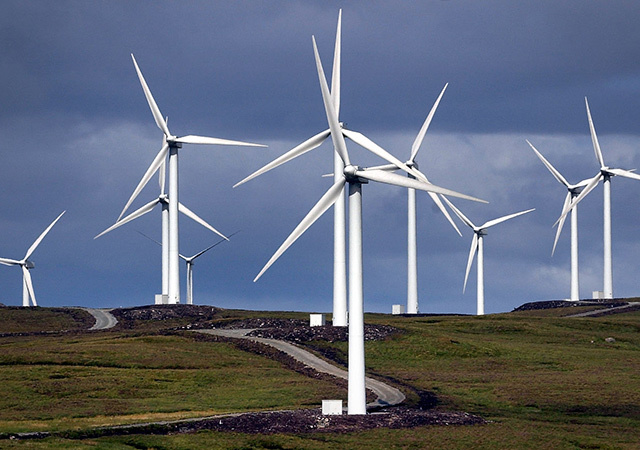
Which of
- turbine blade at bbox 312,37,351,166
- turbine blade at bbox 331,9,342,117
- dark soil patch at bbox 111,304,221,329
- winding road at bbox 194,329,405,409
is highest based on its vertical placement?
turbine blade at bbox 331,9,342,117

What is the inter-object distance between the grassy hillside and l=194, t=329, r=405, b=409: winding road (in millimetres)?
2187

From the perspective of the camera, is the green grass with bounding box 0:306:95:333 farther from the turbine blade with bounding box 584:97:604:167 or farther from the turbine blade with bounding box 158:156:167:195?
the turbine blade with bounding box 584:97:604:167

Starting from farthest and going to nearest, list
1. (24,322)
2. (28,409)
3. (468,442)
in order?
(24,322)
(28,409)
(468,442)

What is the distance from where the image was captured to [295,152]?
90312 millimetres

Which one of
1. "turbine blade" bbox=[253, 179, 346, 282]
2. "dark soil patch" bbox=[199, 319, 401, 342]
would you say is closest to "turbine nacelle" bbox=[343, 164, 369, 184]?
"turbine blade" bbox=[253, 179, 346, 282]

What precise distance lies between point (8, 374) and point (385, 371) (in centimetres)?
4351

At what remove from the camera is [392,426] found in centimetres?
7588

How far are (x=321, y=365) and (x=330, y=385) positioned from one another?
14966 mm

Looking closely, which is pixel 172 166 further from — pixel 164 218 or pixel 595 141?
pixel 595 141

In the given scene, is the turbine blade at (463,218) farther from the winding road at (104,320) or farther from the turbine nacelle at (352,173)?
the turbine nacelle at (352,173)

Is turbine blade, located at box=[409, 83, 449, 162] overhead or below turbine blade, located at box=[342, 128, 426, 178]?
overhead

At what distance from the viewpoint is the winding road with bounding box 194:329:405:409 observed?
3652 inches

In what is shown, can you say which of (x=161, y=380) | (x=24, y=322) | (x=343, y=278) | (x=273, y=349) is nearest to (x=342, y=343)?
(x=273, y=349)

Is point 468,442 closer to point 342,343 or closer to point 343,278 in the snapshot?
point 343,278
